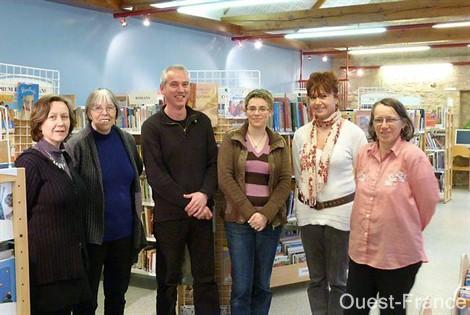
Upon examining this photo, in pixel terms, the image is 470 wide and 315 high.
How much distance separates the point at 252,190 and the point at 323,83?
0.74 m

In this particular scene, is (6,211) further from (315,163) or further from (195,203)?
(315,163)

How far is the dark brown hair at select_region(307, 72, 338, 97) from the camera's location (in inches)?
111

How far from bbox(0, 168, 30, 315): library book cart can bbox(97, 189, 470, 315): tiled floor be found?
1878 mm

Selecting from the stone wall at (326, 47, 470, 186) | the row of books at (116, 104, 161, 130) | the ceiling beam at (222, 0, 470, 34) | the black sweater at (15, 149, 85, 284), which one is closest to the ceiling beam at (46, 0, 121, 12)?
the row of books at (116, 104, 161, 130)

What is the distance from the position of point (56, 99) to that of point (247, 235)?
51.6 inches

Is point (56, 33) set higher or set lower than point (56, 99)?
higher

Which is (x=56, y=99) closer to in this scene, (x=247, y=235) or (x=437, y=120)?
(x=247, y=235)

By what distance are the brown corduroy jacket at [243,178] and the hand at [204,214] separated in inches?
4.4

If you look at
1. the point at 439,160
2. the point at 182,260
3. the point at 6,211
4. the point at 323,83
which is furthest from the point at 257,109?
the point at 439,160

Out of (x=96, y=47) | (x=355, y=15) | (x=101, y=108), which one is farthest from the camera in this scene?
(x=355, y=15)

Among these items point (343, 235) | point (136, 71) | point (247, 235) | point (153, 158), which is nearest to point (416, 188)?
point (343, 235)

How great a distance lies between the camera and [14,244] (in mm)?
2066

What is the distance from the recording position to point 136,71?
821cm

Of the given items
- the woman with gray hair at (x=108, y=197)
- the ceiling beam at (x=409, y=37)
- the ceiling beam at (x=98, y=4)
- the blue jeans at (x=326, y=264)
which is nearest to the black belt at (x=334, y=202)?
the blue jeans at (x=326, y=264)
